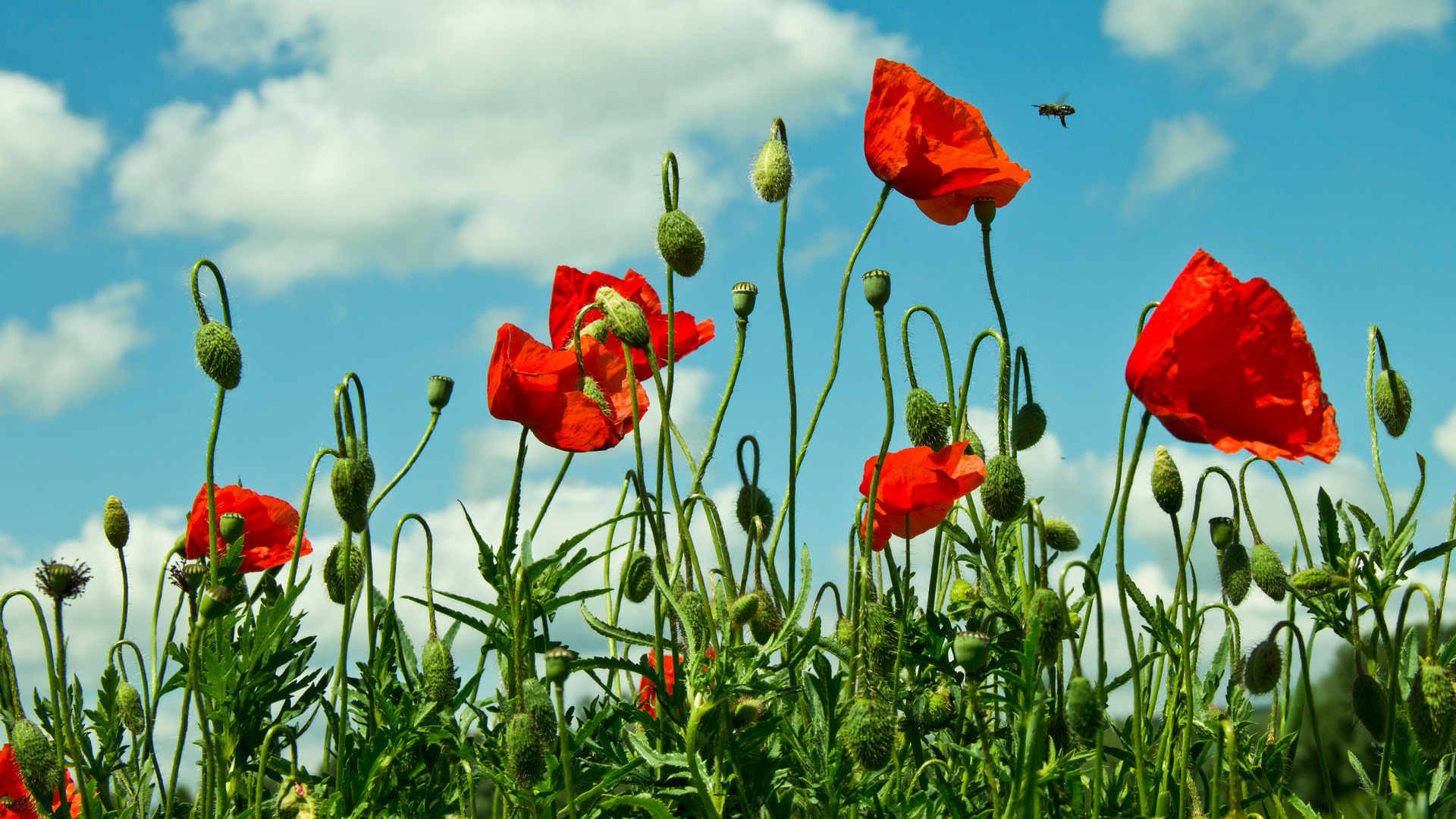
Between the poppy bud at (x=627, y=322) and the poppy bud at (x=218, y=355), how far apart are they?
0.82m

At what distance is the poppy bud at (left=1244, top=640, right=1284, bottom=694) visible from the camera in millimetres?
2123

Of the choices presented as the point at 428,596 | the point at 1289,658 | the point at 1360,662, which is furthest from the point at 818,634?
the point at 1289,658

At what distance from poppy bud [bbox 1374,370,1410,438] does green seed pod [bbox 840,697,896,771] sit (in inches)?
56.0

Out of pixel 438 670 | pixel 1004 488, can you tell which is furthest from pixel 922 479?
pixel 438 670

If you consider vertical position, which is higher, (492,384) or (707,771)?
(492,384)

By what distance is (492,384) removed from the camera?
2.24 metres

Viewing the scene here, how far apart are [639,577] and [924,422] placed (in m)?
0.64

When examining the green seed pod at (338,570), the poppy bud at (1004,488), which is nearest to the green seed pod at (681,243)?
the poppy bud at (1004,488)

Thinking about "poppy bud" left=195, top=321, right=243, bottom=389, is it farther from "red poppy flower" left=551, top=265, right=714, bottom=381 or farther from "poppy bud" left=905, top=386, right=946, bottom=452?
"poppy bud" left=905, top=386, right=946, bottom=452

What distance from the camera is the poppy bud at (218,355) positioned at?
87.8 inches

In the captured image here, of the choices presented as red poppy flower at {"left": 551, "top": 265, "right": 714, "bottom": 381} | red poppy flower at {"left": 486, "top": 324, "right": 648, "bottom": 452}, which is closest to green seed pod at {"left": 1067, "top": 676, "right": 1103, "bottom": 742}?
red poppy flower at {"left": 486, "top": 324, "right": 648, "bottom": 452}

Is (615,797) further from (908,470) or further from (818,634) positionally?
(908,470)

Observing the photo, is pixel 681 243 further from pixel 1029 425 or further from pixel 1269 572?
pixel 1269 572

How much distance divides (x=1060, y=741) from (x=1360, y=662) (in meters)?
0.54
